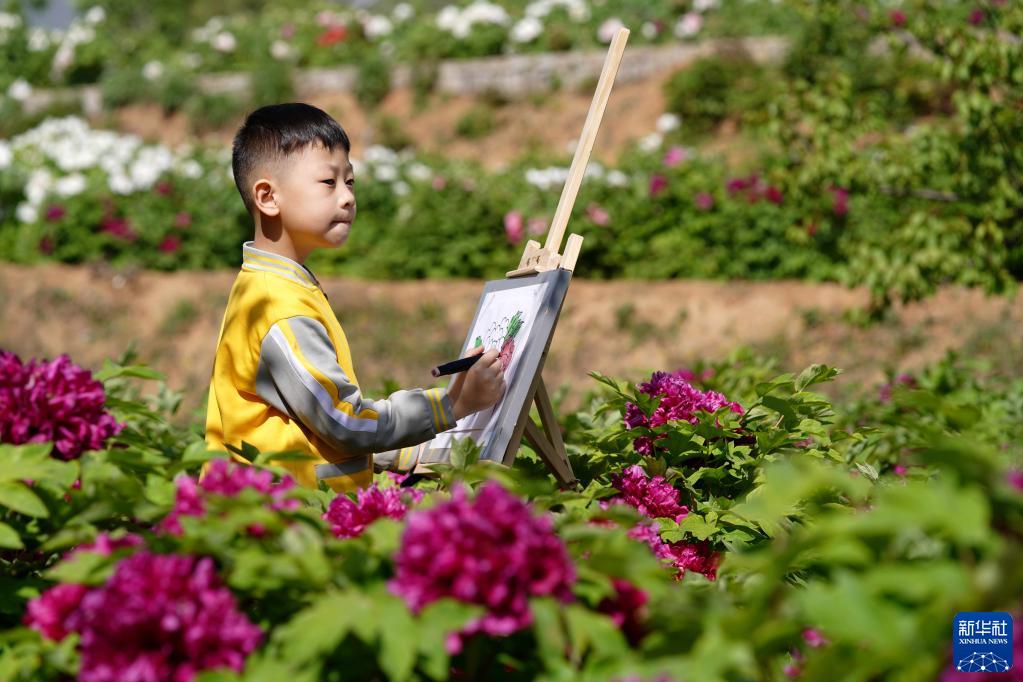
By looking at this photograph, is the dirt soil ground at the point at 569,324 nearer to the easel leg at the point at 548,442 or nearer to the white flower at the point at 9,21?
the easel leg at the point at 548,442

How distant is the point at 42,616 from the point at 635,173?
36.9 ft

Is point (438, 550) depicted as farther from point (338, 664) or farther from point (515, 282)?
point (515, 282)

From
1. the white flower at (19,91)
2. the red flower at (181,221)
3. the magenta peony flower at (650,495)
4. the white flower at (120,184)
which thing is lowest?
the magenta peony flower at (650,495)

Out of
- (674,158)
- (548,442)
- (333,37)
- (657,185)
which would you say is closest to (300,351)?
(548,442)

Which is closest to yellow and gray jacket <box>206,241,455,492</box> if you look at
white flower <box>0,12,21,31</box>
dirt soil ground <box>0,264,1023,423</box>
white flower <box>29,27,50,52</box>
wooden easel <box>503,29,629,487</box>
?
wooden easel <box>503,29,629,487</box>

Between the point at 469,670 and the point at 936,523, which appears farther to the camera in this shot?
the point at 469,670

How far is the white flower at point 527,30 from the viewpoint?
2058 centimetres

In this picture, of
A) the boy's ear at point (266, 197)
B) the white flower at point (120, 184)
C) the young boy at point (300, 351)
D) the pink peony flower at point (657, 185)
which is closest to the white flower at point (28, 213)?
the white flower at point (120, 184)

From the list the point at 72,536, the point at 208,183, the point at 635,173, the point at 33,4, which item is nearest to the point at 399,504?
the point at 72,536

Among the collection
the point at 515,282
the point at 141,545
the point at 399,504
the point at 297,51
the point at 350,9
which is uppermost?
the point at 350,9

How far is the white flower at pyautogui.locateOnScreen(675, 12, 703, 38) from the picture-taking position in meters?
19.4

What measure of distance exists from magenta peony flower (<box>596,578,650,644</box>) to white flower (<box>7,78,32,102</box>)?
23.5m

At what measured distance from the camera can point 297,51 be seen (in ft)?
74.6

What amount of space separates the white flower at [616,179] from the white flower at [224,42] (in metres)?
14.8
